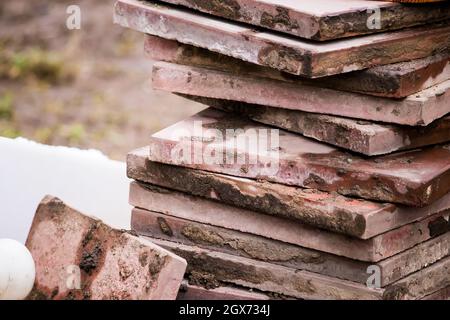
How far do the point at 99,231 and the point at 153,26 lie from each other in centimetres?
67

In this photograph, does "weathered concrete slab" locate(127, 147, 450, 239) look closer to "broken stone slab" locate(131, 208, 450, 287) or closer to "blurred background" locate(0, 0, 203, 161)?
"broken stone slab" locate(131, 208, 450, 287)

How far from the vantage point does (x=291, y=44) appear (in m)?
2.78

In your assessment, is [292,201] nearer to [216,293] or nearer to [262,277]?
[262,277]

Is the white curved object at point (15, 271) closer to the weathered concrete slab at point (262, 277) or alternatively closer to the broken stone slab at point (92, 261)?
the broken stone slab at point (92, 261)

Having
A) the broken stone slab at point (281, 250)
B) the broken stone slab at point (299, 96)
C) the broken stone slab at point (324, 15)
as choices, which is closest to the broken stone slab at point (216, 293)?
the broken stone slab at point (281, 250)

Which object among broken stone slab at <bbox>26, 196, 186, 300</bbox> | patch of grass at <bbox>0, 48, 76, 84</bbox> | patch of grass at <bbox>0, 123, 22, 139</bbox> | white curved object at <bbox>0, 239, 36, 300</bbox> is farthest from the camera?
patch of grass at <bbox>0, 48, 76, 84</bbox>

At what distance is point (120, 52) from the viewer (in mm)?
7562

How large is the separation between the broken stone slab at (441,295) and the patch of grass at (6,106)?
379 cm

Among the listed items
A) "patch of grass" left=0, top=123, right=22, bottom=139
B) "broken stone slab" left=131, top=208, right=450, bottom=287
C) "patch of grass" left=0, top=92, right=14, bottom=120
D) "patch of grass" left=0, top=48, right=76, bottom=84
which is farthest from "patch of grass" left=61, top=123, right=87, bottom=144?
"broken stone slab" left=131, top=208, right=450, bottom=287

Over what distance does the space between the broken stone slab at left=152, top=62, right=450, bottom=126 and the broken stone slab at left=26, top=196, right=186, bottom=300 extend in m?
0.52

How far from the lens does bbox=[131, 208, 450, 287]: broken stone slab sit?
2.93 metres

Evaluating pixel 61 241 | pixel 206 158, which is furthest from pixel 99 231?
pixel 206 158
